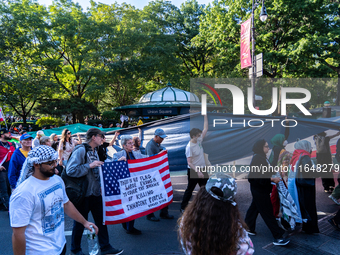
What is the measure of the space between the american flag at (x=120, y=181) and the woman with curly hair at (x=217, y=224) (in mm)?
2495

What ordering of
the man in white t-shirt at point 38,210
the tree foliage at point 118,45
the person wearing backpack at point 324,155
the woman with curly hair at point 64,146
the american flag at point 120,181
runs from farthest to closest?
the tree foliage at point 118,45
the woman with curly hair at point 64,146
the person wearing backpack at point 324,155
the american flag at point 120,181
the man in white t-shirt at point 38,210

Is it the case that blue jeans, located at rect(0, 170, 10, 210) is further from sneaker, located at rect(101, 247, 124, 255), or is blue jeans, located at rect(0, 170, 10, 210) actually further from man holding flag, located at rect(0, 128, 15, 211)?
sneaker, located at rect(101, 247, 124, 255)

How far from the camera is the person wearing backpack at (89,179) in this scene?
3568mm

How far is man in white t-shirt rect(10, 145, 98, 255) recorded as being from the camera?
2.19m

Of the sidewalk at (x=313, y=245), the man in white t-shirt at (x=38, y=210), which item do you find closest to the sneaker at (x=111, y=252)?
the man in white t-shirt at (x=38, y=210)

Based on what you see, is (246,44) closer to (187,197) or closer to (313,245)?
(187,197)

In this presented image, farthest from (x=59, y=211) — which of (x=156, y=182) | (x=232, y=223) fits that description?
(x=156, y=182)

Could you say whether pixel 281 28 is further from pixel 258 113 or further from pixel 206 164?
pixel 206 164

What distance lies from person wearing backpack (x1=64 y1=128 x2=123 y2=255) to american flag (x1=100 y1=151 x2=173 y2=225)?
11cm

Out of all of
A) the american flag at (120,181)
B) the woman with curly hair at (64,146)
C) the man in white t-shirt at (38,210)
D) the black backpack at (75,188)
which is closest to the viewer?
the man in white t-shirt at (38,210)

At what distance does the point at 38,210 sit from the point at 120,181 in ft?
6.19

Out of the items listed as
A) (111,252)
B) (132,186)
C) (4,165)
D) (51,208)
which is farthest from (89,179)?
(4,165)

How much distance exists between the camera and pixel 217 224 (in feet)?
5.35

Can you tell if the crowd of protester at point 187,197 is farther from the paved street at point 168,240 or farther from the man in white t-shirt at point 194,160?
the paved street at point 168,240
